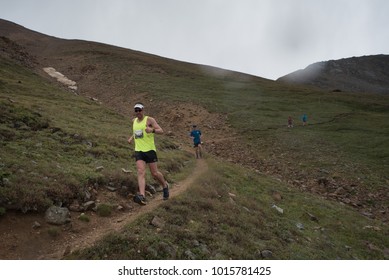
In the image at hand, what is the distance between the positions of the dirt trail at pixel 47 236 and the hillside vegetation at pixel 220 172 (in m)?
0.44

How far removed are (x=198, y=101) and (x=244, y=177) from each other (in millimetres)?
24528

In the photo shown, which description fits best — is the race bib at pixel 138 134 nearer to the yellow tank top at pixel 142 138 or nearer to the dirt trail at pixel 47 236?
the yellow tank top at pixel 142 138

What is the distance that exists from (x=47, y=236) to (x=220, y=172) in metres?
11.0

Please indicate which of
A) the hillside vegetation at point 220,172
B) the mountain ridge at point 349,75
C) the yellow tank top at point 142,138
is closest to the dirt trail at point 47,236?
the hillside vegetation at point 220,172

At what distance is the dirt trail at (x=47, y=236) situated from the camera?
7023mm

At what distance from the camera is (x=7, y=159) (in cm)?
1026

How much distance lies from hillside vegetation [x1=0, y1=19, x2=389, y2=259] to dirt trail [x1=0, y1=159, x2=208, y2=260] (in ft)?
1.46

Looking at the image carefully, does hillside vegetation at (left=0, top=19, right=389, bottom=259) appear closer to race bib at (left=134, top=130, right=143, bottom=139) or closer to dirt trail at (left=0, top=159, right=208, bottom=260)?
dirt trail at (left=0, top=159, right=208, bottom=260)

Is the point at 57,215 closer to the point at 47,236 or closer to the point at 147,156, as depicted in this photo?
the point at 47,236

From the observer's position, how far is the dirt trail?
702 centimetres

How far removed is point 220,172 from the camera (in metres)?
17.5

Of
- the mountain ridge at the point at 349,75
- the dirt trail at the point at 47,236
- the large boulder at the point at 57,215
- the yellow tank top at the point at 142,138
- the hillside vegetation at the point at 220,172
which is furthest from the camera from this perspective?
the mountain ridge at the point at 349,75

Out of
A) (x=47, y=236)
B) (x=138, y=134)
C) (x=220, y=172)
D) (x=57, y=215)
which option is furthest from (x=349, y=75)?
(x=47, y=236)
